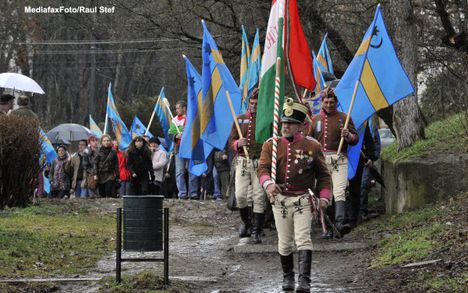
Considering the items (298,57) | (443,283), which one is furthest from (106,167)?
(443,283)

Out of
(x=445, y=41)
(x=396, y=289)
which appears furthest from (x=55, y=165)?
(x=396, y=289)

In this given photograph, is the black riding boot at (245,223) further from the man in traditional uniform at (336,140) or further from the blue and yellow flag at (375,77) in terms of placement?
the blue and yellow flag at (375,77)

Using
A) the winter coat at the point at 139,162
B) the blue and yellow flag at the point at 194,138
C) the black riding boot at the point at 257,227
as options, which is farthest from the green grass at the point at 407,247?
the winter coat at the point at 139,162

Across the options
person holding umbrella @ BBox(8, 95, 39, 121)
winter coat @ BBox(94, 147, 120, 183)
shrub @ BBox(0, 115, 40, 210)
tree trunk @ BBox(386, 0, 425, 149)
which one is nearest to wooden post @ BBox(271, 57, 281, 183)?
tree trunk @ BBox(386, 0, 425, 149)

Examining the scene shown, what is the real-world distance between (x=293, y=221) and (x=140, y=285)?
5.28ft

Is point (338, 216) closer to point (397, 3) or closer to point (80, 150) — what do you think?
point (397, 3)

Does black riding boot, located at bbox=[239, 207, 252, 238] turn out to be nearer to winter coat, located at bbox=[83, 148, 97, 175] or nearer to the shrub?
the shrub

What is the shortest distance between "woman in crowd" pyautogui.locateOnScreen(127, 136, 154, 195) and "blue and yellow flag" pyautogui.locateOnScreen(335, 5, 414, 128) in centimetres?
726

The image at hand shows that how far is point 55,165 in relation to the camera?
80.1 ft

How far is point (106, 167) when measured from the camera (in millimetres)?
23312

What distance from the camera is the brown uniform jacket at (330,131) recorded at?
1441cm

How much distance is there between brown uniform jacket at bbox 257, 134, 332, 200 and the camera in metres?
10.4

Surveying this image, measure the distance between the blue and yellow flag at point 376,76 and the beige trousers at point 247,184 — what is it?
6.05 ft

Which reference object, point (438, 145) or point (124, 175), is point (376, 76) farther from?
point (124, 175)
